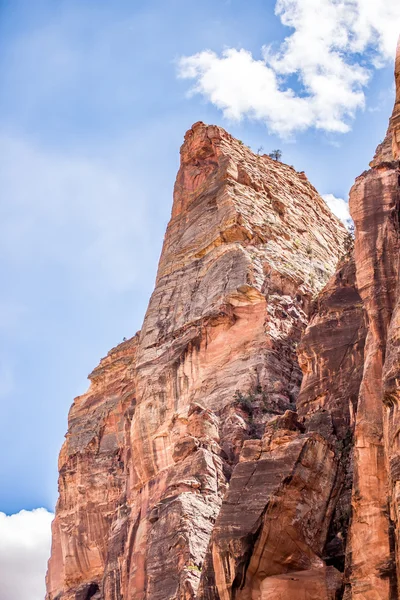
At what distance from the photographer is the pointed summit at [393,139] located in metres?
52.7

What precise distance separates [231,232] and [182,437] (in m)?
18.0

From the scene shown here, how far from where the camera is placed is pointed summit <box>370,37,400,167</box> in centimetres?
5266

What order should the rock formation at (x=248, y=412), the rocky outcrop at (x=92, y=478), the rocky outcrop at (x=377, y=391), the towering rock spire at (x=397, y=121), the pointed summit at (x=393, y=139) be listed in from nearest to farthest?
the rocky outcrop at (x=377, y=391) → the rock formation at (x=248, y=412) → the towering rock spire at (x=397, y=121) → the pointed summit at (x=393, y=139) → the rocky outcrop at (x=92, y=478)

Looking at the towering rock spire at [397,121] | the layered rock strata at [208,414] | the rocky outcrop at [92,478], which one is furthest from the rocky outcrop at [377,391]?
the rocky outcrop at [92,478]

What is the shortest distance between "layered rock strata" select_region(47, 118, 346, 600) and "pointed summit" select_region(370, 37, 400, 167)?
36.8ft

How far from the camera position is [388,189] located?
52281 millimetres

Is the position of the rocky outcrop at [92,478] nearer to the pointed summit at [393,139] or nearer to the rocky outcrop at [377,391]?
the pointed summit at [393,139]

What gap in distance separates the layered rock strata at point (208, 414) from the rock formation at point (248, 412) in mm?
108

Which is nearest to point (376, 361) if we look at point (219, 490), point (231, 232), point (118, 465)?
point (219, 490)

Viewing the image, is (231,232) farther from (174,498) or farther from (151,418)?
(174,498)

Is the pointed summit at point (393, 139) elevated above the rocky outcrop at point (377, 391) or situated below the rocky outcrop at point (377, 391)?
above

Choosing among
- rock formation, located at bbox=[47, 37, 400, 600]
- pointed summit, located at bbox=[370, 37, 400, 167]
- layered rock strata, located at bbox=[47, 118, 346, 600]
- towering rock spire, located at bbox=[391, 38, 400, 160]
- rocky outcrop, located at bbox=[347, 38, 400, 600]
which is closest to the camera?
rocky outcrop, located at bbox=[347, 38, 400, 600]

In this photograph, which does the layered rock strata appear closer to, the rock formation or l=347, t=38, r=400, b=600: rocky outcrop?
the rock formation

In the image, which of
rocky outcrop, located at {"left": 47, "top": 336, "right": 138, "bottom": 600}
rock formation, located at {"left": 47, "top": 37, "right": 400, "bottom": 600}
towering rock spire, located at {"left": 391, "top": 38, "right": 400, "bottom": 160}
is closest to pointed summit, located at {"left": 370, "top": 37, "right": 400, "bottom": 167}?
towering rock spire, located at {"left": 391, "top": 38, "right": 400, "bottom": 160}
